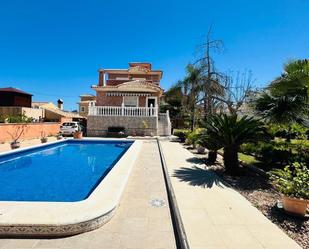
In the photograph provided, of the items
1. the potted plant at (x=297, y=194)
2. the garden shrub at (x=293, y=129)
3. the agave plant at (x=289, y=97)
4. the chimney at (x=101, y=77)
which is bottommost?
the potted plant at (x=297, y=194)

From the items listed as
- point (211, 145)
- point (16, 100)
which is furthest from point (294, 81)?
point (16, 100)

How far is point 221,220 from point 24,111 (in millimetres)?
35645

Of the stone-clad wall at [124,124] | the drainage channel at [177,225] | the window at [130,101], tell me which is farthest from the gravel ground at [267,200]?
the window at [130,101]

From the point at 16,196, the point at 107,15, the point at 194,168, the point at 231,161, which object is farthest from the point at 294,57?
the point at 107,15

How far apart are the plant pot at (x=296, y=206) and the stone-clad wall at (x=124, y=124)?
2133 cm

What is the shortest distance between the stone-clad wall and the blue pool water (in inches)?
366

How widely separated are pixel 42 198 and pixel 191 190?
4.97 m

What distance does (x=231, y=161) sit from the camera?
9.55 meters

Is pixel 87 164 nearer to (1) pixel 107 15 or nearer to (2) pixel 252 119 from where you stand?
(2) pixel 252 119

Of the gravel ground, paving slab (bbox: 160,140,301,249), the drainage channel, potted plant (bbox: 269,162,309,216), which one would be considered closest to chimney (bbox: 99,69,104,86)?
the gravel ground

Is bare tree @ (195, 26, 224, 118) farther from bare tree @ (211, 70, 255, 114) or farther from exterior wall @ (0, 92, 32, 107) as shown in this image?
exterior wall @ (0, 92, 32, 107)

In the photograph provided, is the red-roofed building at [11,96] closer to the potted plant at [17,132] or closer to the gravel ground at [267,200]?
the potted plant at [17,132]

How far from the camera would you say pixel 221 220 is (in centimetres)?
496

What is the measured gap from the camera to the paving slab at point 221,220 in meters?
4.05
